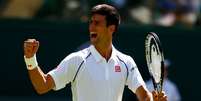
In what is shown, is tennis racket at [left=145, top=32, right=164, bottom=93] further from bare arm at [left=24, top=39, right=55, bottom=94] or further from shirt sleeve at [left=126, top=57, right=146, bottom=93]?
bare arm at [left=24, top=39, right=55, bottom=94]

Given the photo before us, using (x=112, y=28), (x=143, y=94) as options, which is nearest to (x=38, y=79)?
(x=112, y=28)

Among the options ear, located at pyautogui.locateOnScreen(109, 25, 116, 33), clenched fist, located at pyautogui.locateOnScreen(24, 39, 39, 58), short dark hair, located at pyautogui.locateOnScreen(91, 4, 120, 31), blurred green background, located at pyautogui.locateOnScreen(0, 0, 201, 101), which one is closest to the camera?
clenched fist, located at pyautogui.locateOnScreen(24, 39, 39, 58)

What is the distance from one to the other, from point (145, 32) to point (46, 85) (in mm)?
5907

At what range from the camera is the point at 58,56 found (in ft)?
40.9

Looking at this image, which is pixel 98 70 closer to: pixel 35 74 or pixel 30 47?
pixel 35 74

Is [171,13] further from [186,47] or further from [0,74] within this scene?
[0,74]

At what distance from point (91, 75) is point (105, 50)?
1.02 ft

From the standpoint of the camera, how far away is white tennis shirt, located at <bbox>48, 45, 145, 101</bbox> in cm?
685

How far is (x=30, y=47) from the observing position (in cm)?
651

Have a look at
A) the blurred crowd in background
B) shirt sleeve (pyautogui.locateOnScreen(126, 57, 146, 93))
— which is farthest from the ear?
the blurred crowd in background

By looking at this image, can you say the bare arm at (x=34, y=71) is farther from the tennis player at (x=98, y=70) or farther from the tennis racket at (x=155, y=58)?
the tennis racket at (x=155, y=58)

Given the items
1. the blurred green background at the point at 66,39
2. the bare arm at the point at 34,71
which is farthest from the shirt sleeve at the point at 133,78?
the blurred green background at the point at 66,39

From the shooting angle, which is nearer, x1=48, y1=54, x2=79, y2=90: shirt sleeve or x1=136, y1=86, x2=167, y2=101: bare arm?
x1=48, y1=54, x2=79, y2=90: shirt sleeve

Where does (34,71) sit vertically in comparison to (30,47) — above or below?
below
